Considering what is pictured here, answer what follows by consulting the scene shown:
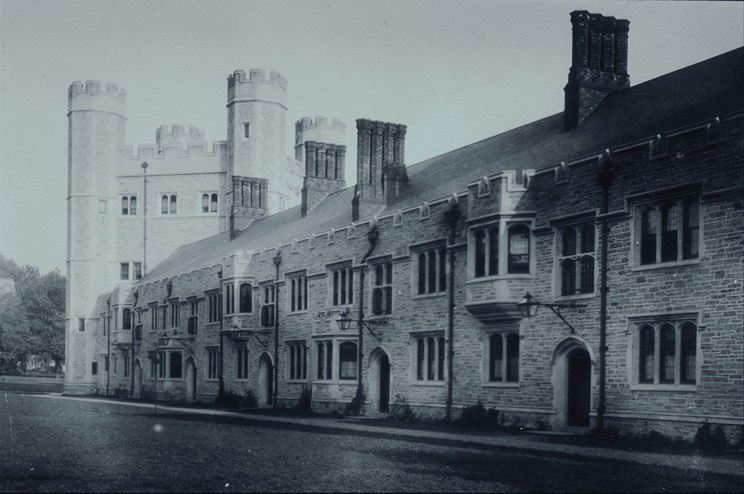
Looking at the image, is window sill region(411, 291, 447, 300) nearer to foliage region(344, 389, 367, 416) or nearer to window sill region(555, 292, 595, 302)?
foliage region(344, 389, 367, 416)

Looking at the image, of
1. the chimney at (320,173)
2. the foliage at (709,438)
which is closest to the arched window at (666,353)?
the foliage at (709,438)

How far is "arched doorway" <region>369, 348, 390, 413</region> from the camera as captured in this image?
2858cm

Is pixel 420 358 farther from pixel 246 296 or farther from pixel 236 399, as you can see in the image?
pixel 236 399

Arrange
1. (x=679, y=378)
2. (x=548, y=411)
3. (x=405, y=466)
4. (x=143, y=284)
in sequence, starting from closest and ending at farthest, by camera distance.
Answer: (x=405, y=466)
(x=679, y=378)
(x=548, y=411)
(x=143, y=284)

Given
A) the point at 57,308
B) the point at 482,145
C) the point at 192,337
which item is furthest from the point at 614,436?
the point at 57,308

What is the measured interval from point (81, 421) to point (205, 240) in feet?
97.1

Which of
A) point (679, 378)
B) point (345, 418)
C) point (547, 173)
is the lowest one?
point (345, 418)

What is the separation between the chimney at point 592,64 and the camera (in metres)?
25.5

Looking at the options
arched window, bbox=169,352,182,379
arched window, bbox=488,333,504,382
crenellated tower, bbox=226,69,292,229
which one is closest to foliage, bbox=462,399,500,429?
arched window, bbox=488,333,504,382

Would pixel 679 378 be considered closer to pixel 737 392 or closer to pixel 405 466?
pixel 737 392

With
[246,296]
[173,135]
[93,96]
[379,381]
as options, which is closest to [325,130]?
[173,135]

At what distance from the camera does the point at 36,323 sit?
8019cm

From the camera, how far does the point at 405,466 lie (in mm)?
13578

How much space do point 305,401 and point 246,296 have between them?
6.47 metres
